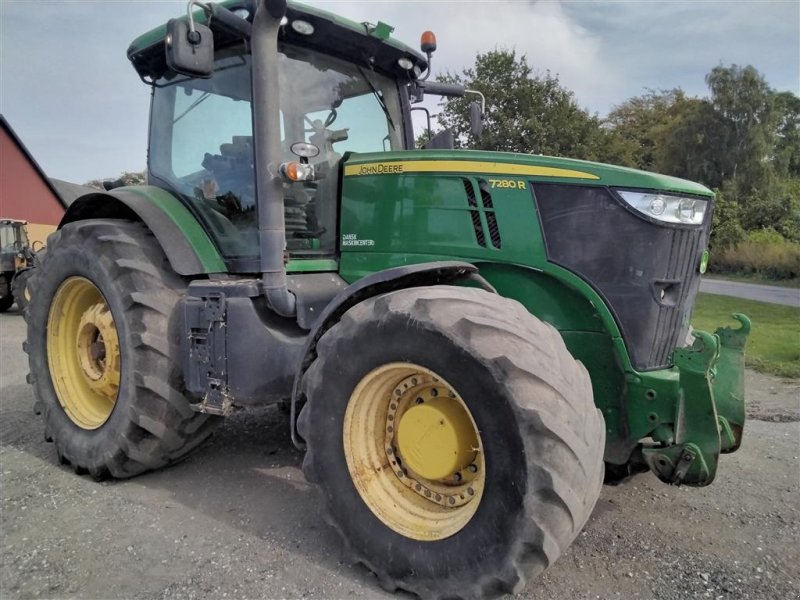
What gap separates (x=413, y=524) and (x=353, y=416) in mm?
526

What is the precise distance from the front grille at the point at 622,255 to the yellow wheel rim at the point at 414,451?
0.89 metres

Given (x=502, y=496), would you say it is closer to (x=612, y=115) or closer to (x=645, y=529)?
(x=645, y=529)

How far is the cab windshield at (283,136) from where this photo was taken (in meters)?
3.62

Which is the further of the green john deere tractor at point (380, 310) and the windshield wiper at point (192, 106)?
the windshield wiper at point (192, 106)

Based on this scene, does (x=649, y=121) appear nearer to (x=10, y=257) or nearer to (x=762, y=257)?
(x=762, y=257)

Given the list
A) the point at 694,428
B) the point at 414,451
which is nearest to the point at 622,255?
the point at 694,428

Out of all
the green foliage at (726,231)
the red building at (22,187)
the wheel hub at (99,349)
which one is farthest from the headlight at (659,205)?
the red building at (22,187)

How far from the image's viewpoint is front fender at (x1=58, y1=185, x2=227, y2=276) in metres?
3.63

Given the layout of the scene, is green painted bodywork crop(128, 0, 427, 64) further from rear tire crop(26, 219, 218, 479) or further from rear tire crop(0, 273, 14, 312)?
rear tire crop(0, 273, 14, 312)

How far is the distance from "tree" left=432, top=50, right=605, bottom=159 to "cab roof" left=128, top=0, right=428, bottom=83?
19.0 meters

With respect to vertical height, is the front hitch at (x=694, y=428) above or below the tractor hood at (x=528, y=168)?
below

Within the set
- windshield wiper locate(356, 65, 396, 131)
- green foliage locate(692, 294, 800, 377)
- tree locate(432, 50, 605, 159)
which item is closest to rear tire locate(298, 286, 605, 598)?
windshield wiper locate(356, 65, 396, 131)

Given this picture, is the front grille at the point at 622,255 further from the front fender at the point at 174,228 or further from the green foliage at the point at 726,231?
the green foliage at the point at 726,231

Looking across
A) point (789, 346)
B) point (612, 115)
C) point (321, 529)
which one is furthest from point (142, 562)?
point (612, 115)
